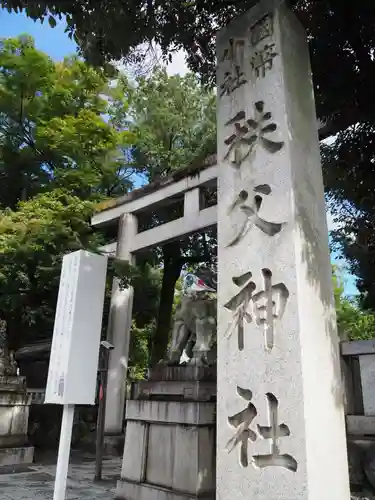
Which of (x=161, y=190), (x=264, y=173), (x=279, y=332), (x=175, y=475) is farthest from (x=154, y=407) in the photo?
(x=161, y=190)

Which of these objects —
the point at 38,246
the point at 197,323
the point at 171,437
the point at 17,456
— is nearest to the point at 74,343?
the point at 171,437


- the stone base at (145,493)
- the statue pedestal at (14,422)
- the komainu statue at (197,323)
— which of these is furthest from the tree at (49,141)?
the stone base at (145,493)

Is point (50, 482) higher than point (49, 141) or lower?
lower

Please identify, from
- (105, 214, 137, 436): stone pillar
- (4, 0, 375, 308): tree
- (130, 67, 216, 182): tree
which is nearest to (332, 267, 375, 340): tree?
(130, 67, 216, 182): tree

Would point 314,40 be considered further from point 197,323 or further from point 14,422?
point 14,422

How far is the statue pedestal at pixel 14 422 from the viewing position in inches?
312

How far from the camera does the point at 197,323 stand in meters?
5.47

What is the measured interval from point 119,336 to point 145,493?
644 cm

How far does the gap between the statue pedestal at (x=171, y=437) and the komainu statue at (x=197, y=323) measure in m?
0.35

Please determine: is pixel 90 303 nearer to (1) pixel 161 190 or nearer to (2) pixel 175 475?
(2) pixel 175 475

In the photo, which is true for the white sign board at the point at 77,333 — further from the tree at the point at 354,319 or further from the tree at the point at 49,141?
the tree at the point at 354,319

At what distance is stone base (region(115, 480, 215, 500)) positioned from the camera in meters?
4.38

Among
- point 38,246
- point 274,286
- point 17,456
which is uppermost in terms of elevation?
point 38,246

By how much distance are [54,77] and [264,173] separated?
12.8 meters
